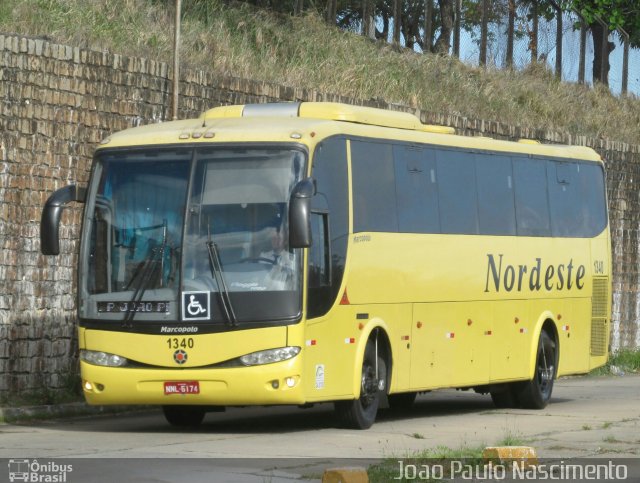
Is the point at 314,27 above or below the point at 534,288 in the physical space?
above

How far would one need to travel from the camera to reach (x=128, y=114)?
20.7 metres

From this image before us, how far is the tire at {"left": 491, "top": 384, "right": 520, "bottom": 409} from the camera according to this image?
21.4 m

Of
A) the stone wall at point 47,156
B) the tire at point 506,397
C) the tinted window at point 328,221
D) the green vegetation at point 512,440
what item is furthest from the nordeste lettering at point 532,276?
the stone wall at point 47,156

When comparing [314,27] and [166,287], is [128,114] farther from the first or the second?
[314,27]

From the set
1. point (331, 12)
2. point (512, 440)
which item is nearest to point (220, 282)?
point (512, 440)

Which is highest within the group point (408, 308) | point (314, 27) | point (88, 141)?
point (314, 27)

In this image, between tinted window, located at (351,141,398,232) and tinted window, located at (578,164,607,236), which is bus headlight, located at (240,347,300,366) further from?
tinted window, located at (578,164,607,236)

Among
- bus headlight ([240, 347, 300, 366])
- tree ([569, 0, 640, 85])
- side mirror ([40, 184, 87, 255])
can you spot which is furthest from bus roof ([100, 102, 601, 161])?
tree ([569, 0, 640, 85])

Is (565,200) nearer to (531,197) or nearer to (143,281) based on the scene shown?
(531,197)

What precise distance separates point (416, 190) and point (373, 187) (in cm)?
111

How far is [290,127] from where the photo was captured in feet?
54.7

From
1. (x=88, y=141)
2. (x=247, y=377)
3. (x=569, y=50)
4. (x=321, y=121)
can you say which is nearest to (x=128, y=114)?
(x=88, y=141)

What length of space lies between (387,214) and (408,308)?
1.13m

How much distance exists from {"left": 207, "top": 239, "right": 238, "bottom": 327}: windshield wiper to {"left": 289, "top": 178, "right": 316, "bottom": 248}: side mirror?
778 mm
